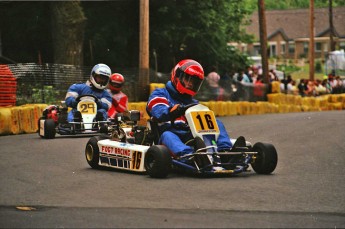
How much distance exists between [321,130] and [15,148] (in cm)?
810

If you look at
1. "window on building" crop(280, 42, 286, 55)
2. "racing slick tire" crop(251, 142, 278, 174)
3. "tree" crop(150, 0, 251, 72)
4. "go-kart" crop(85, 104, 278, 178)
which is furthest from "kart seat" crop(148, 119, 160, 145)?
"window on building" crop(280, 42, 286, 55)

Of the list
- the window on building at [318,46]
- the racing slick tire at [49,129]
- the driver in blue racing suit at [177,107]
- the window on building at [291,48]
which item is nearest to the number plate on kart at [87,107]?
the racing slick tire at [49,129]

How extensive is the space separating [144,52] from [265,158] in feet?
54.7

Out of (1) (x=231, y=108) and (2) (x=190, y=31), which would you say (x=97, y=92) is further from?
(2) (x=190, y=31)

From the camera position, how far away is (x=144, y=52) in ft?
92.2

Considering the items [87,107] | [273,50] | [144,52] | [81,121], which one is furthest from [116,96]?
[273,50]

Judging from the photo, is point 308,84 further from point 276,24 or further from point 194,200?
point 276,24

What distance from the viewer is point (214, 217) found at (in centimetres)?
822

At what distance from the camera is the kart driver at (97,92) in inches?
768

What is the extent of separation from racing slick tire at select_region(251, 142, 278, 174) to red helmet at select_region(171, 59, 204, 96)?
1.21 m

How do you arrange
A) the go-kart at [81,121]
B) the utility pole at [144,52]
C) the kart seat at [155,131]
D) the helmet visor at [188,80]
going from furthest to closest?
the utility pole at [144,52] → the go-kart at [81,121] → the helmet visor at [188,80] → the kart seat at [155,131]

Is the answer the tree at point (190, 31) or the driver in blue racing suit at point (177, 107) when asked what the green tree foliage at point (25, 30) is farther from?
the driver in blue racing suit at point (177, 107)

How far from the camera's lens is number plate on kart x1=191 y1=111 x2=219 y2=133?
1157 centimetres

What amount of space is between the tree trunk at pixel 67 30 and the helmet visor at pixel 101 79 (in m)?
10.2
